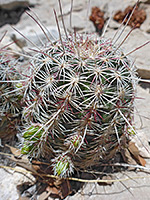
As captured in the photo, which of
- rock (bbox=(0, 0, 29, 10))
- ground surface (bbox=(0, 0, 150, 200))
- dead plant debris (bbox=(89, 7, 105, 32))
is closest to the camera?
ground surface (bbox=(0, 0, 150, 200))

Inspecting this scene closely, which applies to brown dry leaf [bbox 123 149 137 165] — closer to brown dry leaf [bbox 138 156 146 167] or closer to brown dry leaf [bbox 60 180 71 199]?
brown dry leaf [bbox 138 156 146 167]

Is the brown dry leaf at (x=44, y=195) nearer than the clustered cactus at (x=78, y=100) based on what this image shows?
No

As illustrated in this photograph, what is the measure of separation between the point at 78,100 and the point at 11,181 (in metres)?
0.98

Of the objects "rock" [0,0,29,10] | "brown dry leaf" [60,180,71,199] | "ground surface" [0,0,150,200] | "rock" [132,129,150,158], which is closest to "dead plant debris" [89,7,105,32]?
"ground surface" [0,0,150,200]

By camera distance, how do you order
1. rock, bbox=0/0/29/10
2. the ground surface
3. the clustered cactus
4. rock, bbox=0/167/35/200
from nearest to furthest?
the clustered cactus < the ground surface < rock, bbox=0/167/35/200 < rock, bbox=0/0/29/10

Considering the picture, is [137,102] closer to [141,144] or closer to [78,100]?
[141,144]

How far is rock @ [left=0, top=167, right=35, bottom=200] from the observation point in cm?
169

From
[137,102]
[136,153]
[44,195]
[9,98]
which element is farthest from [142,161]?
[9,98]

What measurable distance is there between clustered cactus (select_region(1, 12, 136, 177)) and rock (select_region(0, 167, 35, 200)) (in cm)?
35

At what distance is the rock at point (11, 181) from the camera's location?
5.53ft

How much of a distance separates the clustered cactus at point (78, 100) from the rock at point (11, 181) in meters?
0.35

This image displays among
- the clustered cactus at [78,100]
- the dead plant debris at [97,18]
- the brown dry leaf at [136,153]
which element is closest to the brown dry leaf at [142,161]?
the brown dry leaf at [136,153]

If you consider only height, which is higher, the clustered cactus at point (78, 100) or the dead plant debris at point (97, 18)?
the dead plant debris at point (97, 18)

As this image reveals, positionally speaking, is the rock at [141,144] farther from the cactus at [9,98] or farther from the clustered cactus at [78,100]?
the cactus at [9,98]
